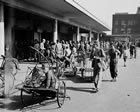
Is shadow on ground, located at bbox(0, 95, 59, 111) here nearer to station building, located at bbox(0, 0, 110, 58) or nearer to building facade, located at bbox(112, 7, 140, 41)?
station building, located at bbox(0, 0, 110, 58)

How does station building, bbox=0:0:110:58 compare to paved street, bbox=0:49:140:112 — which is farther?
station building, bbox=0:0:110:58

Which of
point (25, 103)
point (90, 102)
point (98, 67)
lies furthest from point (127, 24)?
point (25, 103)

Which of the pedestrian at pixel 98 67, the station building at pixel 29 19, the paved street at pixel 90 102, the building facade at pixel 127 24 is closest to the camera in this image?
the paved street at pixel 90 102

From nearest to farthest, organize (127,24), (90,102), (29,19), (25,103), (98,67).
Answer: (25,103), (90,102), (98,67), (29,19), (127,24)

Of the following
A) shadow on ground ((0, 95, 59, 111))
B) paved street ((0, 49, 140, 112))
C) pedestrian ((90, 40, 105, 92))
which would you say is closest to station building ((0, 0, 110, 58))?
pedestrian ((90, 40, 105, 92))

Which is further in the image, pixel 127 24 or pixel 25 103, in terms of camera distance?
pixel 127 24

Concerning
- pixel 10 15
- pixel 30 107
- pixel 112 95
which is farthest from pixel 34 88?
pixel 10 15

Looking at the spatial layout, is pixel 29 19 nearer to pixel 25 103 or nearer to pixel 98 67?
pixel 98 67

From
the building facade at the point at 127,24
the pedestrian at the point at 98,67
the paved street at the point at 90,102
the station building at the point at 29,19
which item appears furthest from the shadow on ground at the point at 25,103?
the building facade at the point at 127,24

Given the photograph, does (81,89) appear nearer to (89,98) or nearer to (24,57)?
(89,98)

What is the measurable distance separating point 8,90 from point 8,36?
1348 cm

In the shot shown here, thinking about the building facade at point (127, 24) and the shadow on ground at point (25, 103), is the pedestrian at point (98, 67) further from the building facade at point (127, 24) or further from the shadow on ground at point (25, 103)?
the building facade at point (127, 24)

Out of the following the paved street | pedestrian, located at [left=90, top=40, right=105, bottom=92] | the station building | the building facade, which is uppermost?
the building facade

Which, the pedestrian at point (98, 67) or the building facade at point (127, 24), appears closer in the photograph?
the pedestrian at point (98, 67)
